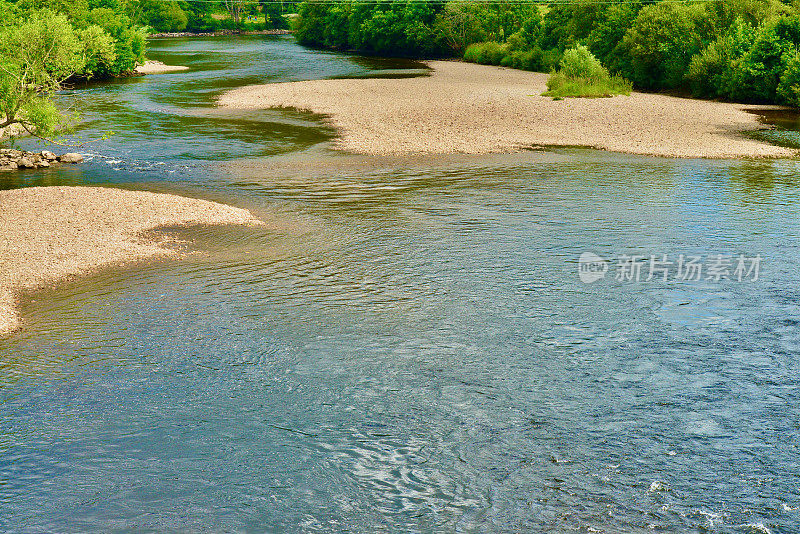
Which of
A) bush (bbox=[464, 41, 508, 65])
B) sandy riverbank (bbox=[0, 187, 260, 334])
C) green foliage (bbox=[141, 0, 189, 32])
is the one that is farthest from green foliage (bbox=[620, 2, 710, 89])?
green foliage (bbox=[141, 0, 189, 32])

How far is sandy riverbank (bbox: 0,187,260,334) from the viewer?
772 inches

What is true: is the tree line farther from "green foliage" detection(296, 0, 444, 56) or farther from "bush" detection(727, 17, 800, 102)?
"green foliage" detection(296, 0, 444, 56)

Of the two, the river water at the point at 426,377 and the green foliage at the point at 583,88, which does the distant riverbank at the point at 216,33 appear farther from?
the river water at the point at 426,377

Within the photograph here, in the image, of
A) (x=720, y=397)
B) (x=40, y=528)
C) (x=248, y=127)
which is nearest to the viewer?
(x=40, y=528)

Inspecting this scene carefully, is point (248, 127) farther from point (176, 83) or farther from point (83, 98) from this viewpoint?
point (176, 83)

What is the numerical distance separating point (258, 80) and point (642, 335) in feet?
188

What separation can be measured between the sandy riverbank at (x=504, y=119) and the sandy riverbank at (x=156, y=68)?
21.8m

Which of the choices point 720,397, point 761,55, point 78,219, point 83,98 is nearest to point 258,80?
point 83,98

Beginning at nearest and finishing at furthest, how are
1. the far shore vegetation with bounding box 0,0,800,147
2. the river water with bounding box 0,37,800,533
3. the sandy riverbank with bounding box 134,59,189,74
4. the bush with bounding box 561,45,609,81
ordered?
the river water with bounding box 0,37,800,533
the far shore vegetation with bounding box 0,0,800,147
the bush with bounding box 561,45,609,81
the sandy riverbank with bounding box 134,59,189,74

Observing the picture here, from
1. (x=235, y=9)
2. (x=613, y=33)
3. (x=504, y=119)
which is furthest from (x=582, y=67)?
(x=235, y=9)

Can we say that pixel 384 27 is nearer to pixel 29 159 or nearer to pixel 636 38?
pixel 636 38

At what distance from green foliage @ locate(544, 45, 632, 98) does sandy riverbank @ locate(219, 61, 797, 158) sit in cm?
129

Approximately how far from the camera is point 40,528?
33.7ft

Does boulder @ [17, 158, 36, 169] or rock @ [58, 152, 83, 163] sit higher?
rock @ [58, 152, 83, 163]
